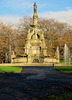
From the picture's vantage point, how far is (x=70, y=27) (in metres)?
67.0

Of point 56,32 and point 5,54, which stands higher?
point 56,32

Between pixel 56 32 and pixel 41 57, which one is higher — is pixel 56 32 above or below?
above

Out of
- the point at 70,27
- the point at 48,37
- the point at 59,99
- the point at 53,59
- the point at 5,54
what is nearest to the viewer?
the point at 59,99

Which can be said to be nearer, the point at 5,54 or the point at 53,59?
the point at 53,59

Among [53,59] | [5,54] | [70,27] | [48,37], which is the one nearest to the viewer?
[53,59]

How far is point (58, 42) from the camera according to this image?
2474 inches

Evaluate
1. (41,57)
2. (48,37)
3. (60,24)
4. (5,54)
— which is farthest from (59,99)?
(60,24)

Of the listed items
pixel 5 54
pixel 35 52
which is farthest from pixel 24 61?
pixel 5 54

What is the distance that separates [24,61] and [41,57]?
3.38 metres

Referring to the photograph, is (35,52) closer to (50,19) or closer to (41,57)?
(41,57)

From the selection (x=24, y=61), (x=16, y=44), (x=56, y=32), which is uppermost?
(x=56, y=32)

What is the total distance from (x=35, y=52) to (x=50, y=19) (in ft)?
93.2

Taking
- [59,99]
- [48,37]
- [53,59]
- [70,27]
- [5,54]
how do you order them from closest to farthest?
[59,99]
[53,59]
[5,54]
[48,37]
[70,27]

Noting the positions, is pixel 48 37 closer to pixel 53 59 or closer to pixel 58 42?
A: pixel 58 42
